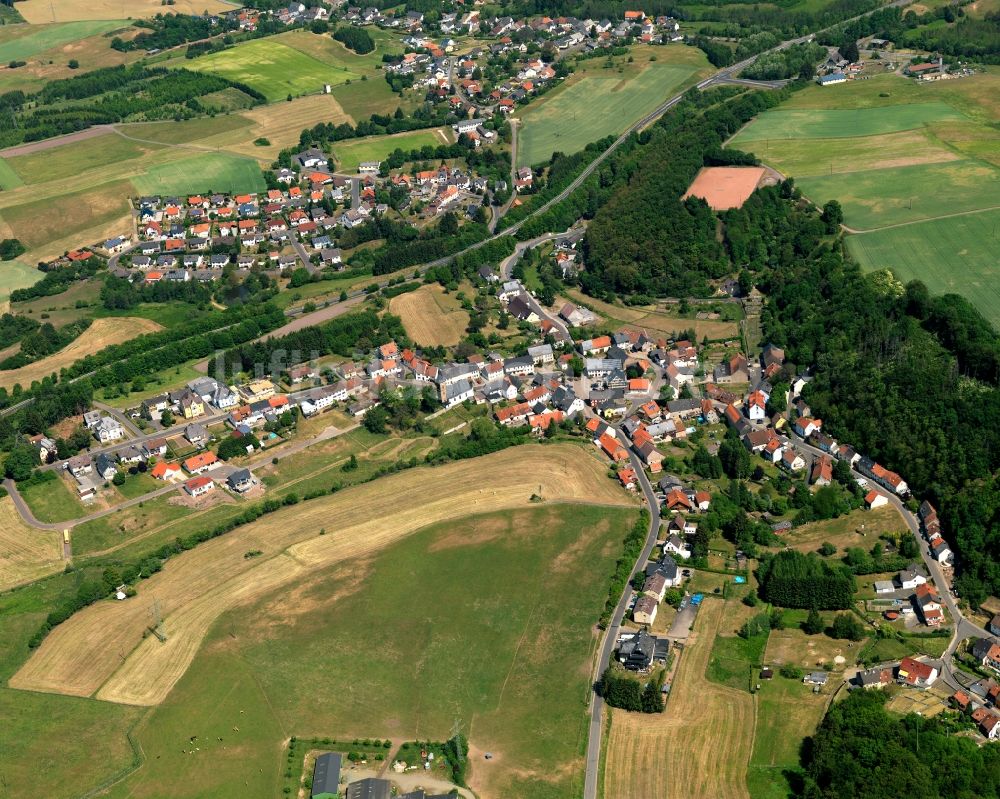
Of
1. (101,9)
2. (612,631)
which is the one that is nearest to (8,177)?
(101,9)

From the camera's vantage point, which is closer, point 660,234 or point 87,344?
point 87,344

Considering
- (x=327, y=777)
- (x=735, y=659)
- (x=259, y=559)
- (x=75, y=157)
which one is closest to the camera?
(x=327, y=777)

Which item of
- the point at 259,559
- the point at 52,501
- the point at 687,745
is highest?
the point at 687,745

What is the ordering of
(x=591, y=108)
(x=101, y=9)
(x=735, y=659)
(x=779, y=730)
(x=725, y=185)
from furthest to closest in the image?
(x=101, y=9), (x=591, y=108), (x=725, y=185), (x=735, y=659), (x=779, y=730)

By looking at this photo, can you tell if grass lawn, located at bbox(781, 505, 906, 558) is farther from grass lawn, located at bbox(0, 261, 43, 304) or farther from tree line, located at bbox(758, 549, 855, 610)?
grass lawn, located at bbox(0, 261, 43, 304)

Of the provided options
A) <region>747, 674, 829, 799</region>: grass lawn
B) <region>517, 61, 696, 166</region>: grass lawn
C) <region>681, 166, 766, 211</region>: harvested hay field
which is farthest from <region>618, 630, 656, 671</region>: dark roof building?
<region>517, 61, 696, 166</region>: grass lawn

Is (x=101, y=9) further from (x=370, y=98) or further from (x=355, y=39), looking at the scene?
(x=370, y=98)
